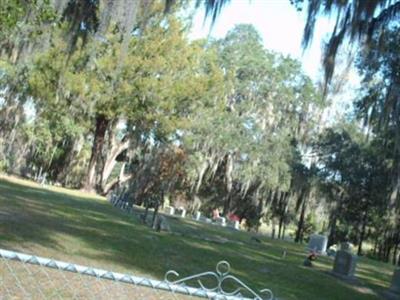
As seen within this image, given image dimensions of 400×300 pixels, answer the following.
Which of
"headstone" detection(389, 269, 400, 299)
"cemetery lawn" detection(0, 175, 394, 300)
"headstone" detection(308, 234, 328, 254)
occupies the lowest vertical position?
"cemetery lawn" detection(0, 175, 394, 300)

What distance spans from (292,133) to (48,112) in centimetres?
1814

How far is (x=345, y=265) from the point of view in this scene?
13.9m

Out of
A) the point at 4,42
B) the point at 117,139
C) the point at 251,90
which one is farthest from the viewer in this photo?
the point at 251,90

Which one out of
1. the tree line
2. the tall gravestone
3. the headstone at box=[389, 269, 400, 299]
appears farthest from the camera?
the tree line

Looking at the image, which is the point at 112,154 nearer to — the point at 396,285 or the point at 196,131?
the point at 196,131

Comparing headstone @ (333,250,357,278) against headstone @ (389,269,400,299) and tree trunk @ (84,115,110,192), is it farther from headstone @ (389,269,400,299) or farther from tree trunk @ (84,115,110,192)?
tree trunk @ (84,115,110,192)

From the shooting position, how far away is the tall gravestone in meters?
13.8

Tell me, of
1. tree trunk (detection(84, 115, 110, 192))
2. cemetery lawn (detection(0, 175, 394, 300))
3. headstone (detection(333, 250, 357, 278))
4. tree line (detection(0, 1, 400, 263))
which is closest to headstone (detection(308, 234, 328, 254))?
tree line (detection(0, 1, 400, 263))

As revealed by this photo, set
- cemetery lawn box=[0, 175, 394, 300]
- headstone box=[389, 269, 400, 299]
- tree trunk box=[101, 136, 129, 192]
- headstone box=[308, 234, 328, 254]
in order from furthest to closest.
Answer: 1. tree trunk box=[101, 136, 129, 192]
2. headstone box=[308, 234, 328, 254]
3. headstone box=[389, 269, 400, 299]
4. cemetery lawn box=[0, 175, 394, 300]

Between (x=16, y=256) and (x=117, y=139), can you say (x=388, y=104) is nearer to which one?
(x=16, y=256)

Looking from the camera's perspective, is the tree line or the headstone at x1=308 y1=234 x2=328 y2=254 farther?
the tree line

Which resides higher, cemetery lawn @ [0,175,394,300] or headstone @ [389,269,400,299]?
headstone @ [389,269,400,299]

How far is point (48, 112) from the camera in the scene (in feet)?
108

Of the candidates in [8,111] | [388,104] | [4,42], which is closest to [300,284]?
[388,104]
